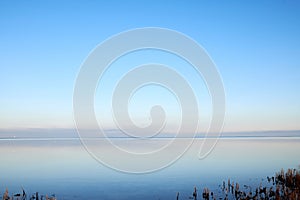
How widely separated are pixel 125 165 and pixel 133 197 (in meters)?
20.2

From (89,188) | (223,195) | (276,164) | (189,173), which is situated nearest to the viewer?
(223,195)

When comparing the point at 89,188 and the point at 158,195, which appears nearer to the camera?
the point at 158,195

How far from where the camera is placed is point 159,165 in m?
45.5

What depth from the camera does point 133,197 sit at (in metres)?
25.0

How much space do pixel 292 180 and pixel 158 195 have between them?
11400 millimetres

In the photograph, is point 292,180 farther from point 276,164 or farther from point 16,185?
point 16,185

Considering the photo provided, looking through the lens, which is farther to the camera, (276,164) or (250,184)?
(276,164)

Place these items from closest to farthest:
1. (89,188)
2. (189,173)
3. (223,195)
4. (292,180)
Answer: (223,195) < (292,180) < (89,188) < (189,173)

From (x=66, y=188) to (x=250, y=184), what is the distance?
17.0 metres

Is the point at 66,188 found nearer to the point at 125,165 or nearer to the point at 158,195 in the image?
the point at 158,195

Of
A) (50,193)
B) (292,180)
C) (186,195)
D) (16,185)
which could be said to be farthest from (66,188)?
(292,180)

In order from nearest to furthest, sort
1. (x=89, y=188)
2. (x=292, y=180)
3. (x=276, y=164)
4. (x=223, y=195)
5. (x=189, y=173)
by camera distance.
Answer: (x=223, y=195) → (x=292, y=180) → (x=89, y=188) → (x=189, y=173) → (x=276, y=164)

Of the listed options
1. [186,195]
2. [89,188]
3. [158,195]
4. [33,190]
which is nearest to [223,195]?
[186,195]

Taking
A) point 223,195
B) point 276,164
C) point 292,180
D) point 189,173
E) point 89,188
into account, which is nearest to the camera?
point 223,195
